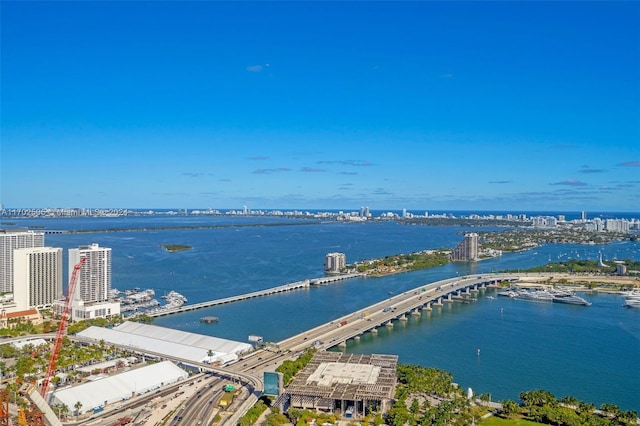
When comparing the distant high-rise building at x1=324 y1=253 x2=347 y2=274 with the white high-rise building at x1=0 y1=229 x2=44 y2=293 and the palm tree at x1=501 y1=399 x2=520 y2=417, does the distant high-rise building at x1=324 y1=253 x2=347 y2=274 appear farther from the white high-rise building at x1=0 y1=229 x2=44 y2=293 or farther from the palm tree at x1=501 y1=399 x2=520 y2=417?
the palm tree at x1=501 y1=399 x2=520 y2=417

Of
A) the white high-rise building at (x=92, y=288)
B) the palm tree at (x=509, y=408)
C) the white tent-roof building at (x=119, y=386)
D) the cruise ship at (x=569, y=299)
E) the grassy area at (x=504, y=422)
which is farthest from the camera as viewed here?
the cruise ship at (x=569, y=299)

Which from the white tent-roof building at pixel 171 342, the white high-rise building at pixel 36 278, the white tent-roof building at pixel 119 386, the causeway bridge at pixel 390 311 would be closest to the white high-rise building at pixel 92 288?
the white high-rise building at pixel 36 278

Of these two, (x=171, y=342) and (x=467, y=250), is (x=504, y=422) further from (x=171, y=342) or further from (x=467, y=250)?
(x=467, y=250)

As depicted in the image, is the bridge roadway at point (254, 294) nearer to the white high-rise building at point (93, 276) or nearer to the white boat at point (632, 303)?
the white high-rise building at point (93, 276)

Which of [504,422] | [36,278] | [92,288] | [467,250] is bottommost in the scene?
[504,422]

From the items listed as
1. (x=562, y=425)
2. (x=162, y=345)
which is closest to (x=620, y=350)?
(x=562, y=425)

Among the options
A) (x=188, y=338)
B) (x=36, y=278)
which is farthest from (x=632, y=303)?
(x=36, y=278)
